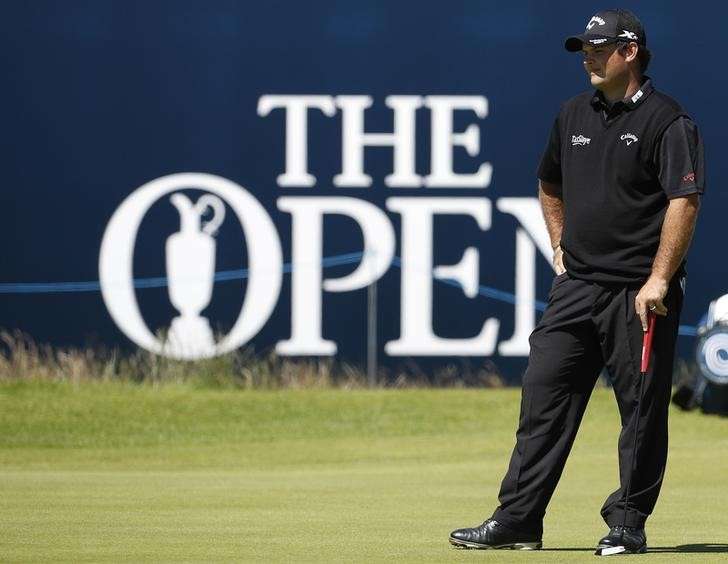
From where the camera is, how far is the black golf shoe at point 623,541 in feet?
18.3

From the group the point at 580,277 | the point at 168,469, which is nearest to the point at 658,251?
the point at 580,277

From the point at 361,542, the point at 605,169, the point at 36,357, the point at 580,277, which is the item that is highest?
the point at 605,169

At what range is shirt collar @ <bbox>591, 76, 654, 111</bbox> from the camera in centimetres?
572

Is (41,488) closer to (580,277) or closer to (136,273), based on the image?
(580,277)

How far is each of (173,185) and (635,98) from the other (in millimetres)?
9587

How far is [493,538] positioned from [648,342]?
828 millimetres

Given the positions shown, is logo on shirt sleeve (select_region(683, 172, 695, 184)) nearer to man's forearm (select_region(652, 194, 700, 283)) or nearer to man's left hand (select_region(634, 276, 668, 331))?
man's forearm (select_region(652, 194, 700, 283))

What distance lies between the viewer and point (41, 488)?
326 inches

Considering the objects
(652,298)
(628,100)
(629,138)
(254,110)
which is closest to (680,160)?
(629,138)

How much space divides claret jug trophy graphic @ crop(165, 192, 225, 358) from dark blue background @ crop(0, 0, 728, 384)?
4.1 inches

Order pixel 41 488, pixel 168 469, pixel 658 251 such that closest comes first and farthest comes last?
pixel 658 251, pixel 41 488, pixel 168 469

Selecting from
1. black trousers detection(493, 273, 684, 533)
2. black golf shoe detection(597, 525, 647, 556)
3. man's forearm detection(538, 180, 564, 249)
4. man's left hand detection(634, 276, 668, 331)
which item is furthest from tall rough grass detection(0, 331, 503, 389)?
man's left hand detection(634, 276, 668, 331)

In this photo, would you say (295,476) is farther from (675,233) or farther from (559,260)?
(675,233)

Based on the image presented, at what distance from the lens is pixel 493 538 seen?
5758 millimetres
